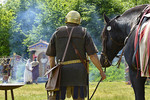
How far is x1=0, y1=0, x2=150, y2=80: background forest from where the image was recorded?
3372 centimetres

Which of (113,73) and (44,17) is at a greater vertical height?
(44,17)

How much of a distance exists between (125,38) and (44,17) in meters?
30.7

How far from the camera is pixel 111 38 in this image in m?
6.88

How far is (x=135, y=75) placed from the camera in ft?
18.7

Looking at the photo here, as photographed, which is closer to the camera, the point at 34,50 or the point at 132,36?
the point at 132,36

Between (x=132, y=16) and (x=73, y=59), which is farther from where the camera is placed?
(x=132, y=16)

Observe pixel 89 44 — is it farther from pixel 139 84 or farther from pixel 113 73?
pixel 113 73

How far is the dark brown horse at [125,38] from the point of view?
5.66m

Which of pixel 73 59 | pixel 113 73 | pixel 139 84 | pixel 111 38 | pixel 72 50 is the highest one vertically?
pixel 111 38

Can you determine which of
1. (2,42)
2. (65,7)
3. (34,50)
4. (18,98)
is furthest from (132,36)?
(2,42)

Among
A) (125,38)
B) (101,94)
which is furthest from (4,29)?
(125,38)

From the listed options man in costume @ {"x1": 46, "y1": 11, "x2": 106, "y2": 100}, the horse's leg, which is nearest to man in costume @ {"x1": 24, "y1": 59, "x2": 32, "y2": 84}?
man in costume @ {"x1": 46, "y1": 11, "x2": 106, "y2": 100}

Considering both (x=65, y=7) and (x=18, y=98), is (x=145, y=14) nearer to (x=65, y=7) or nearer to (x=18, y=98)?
(x=18, y=98)

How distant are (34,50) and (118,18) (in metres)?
Answer: 22.5
